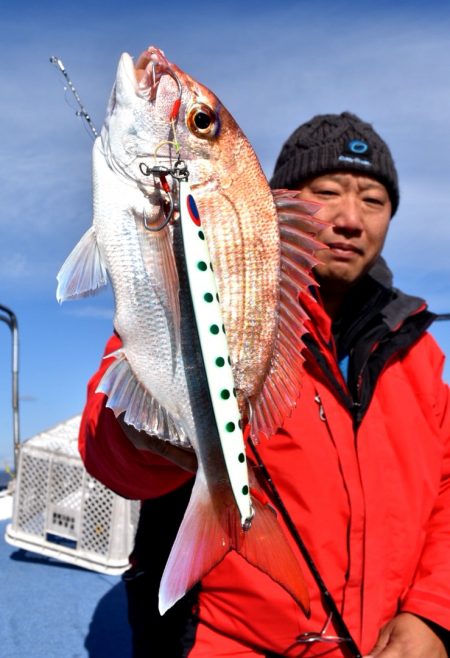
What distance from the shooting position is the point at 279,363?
1.38 metres

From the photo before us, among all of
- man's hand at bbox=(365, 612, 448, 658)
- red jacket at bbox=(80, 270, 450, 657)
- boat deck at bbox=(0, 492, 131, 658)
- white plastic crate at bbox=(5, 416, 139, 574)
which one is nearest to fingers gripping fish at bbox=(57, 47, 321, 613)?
red jacket at bbox=(80, 270, 450, 657)

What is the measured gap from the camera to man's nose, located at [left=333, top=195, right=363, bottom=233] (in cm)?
232

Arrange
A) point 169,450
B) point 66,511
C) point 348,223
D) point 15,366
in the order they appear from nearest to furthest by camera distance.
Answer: point 169,450, point 348,223, point 66,511, point 15,366

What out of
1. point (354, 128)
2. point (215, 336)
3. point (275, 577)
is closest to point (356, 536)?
point (275, 577)

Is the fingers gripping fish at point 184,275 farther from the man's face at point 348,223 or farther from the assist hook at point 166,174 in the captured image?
the man's face at point 348,223

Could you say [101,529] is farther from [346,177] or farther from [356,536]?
[346,177]

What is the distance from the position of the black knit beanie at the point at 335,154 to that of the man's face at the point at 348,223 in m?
0.04

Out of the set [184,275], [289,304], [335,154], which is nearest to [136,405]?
[184,275]

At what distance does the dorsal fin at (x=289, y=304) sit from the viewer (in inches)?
53.4

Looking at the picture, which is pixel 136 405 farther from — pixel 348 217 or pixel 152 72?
pixel 348 217

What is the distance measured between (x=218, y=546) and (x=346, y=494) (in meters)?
0.86

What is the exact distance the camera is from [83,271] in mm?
1285

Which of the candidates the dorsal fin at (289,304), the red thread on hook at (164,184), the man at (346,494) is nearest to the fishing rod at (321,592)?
the man at (346,494)

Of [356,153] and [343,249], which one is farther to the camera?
[356,153]
